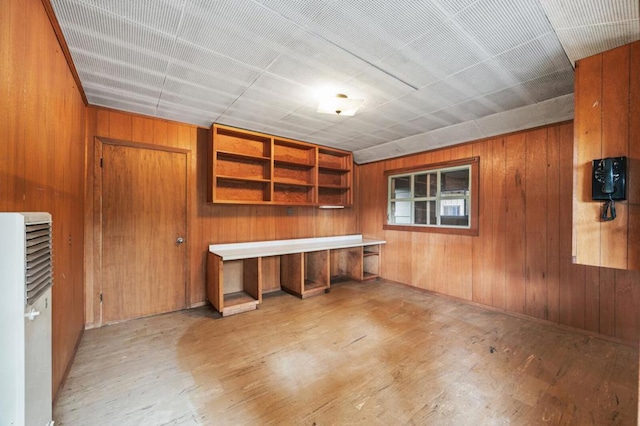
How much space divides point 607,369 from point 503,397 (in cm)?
116

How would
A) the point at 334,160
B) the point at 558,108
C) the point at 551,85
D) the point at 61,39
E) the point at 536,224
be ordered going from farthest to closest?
the point at 334,160 → the point at 536,224 → the point at 558,108 → the point at 551,85 → the point at 61,39

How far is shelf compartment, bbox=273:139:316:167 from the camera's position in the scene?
426 centimetres

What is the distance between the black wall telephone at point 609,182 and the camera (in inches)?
67.3

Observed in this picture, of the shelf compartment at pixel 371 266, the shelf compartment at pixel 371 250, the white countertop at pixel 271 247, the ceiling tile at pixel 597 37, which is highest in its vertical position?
the ceiling tile at pixel 597 37

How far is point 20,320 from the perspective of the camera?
0.86 m

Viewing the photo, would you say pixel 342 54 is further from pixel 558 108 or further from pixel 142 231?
pixel 142 231

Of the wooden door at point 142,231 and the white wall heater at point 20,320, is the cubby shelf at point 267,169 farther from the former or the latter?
the white wall heater at point 20,320

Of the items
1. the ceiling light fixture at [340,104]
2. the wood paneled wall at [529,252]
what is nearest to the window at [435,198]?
the wood paneled wall at [529,252]

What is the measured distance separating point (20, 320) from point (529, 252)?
14.0 ft

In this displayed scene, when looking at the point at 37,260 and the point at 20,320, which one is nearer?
the point at 20,320

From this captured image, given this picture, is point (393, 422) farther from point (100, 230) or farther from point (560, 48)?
point (100, 230)

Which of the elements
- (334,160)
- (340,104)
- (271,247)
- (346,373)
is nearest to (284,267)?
(271,247)

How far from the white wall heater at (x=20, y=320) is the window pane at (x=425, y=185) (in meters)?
4.40

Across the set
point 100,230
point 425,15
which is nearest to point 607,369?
point 425,15
